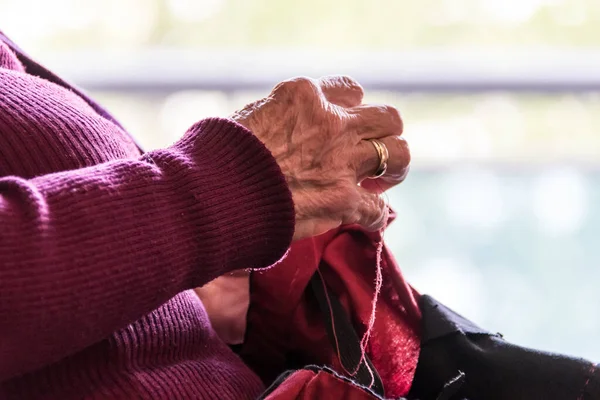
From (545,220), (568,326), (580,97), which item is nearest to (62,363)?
(568,326)

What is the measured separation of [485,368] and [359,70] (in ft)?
4.24

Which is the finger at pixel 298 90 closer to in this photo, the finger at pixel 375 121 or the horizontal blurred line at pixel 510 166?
the finger at pixel 375 121

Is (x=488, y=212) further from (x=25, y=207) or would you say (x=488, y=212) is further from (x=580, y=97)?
(x=25, y=207)

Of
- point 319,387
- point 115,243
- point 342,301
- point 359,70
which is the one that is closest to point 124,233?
point 115,243

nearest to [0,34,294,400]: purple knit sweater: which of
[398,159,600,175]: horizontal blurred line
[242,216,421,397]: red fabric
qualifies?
[242,216,421,397]: red fabric

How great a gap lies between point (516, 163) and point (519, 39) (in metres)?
0.35

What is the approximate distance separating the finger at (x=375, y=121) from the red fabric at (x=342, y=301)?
5.1 inches

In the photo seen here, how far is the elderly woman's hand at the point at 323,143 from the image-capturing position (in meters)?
0.64

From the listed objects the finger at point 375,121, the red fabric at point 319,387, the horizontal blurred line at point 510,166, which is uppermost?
the horizontal blurred line at point 510,166


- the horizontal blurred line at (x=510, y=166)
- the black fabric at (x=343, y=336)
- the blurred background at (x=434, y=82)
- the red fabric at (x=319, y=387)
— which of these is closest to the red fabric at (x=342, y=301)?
the black fabric at (x=343, y=336)

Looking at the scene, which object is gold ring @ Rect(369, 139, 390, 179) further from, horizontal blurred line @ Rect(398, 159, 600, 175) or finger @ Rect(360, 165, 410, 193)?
horizontal blurred line @ Rect(398, 159, 600, 175)

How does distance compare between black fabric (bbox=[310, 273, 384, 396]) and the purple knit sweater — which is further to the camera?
black fabric (bbox=[310, 273, 384, 396])

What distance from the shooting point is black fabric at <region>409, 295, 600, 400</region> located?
0.65 m

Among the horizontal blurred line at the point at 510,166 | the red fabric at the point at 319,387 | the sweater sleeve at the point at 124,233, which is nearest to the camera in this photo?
the sweater sleeve at the point at 124,233
